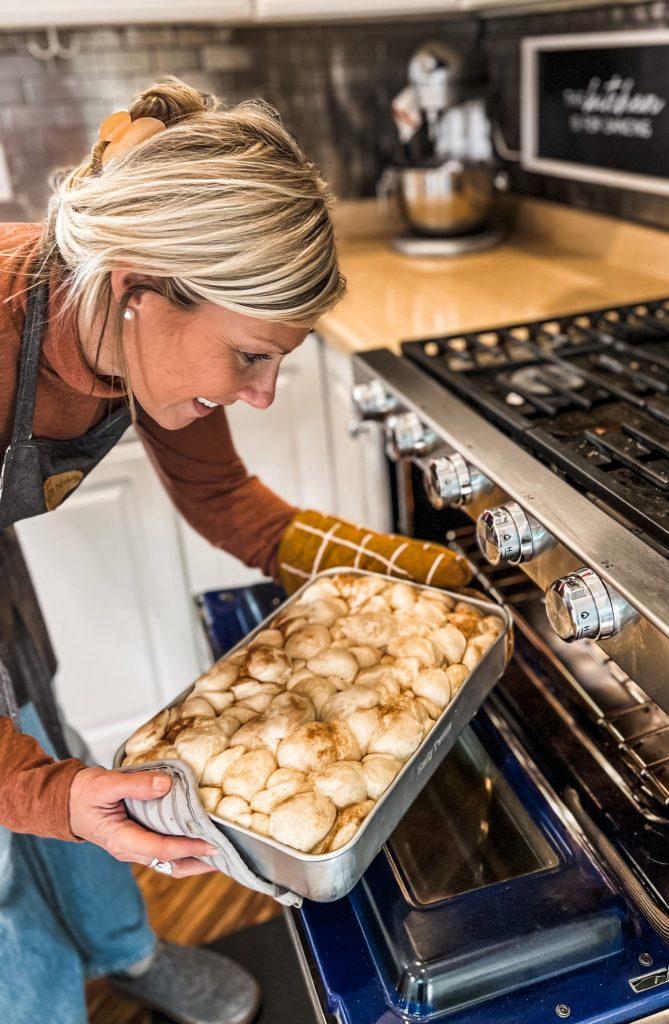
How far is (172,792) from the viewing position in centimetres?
65

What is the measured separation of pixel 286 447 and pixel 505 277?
58cm

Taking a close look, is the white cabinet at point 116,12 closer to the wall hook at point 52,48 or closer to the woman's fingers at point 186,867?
→ the wall hook at point 52,48

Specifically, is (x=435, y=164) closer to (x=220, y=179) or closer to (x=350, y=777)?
(x=220, y=179)

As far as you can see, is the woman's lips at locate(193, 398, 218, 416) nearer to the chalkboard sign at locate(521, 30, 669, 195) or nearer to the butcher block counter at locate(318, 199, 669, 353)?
the butcher block counter at locate(318, 199, 669, 353)

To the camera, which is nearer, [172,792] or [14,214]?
[172,792]

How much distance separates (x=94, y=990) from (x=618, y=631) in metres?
1.21

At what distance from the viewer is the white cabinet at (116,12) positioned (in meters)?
1.57

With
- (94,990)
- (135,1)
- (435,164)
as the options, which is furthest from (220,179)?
(435,164)

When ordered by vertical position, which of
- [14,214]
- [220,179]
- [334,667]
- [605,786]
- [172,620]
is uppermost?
[220,179]

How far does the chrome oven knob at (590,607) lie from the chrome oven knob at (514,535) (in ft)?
0.31

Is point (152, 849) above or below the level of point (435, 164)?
below

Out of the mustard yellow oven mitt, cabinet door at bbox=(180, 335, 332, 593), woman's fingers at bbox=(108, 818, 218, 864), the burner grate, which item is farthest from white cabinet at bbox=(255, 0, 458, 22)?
woman's fingers at bbox=(108, 818, 218, 864)

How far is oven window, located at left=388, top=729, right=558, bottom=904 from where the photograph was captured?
71cm

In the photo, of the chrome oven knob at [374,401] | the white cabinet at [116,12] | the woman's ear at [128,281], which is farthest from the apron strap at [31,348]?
the white cabinet at [116,12]
